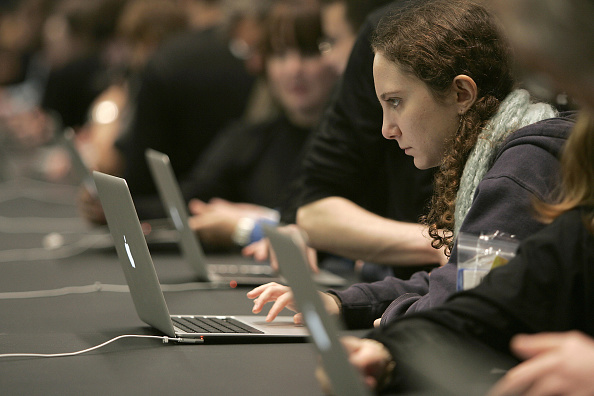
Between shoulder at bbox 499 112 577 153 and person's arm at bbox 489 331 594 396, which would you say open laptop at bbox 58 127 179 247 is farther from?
person's arm at bbox 489 331 594 396

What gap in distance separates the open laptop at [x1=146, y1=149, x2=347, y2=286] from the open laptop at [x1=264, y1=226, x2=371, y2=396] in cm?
109

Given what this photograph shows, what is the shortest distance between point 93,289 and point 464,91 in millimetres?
1127

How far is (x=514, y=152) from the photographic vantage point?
125cm

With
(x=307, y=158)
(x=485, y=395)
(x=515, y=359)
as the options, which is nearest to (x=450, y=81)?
(x=515, y=359)

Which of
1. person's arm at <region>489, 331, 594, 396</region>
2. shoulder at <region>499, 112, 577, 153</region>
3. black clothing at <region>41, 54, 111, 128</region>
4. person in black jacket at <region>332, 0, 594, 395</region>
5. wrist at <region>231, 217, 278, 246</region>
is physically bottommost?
person's arm at <region>489, 331, 594, 396</region>

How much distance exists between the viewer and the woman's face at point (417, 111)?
1.42m

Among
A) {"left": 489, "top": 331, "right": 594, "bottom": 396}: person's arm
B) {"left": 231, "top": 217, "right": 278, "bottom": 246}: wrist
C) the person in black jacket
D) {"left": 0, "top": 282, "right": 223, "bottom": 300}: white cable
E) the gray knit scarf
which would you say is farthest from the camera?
{"left": 231, "top": 217, "right": 278, "bottom": 246}: wrist

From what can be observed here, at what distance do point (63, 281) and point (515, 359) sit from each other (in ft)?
Result: 4.86

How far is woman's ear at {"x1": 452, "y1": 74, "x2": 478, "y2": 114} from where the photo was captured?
54.9 inches

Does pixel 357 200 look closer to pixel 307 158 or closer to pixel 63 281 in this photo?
pixel 307 158

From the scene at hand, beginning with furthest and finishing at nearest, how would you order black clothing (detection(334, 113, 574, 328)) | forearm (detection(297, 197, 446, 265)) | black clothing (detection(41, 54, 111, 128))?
black clothing (detection(41, 54, 111, 128)) → forearm (detection(297, 197, 446, 265)) → black clothing (detection(334, 113, 574, 328))

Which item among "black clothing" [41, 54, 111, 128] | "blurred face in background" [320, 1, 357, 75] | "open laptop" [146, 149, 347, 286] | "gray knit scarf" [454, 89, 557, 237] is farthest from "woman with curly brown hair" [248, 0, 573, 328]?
"black clothing" [41, 54, 111, 128]

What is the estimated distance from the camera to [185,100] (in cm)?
348

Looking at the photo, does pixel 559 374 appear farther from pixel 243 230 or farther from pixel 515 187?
pixel 243 230
